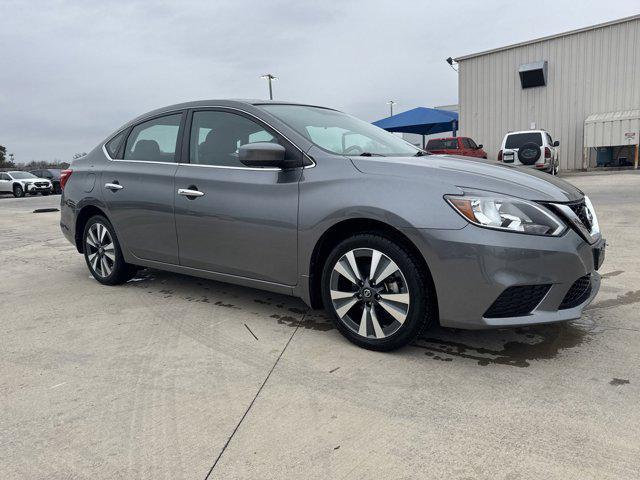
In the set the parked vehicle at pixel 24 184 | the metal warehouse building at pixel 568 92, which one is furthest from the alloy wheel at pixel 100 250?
the parked vehicle at pixel 24 184

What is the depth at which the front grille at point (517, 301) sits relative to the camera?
2.53 meters

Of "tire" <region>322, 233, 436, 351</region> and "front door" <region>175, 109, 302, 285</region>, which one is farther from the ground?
"front door" <region>175, 109, 302, 285</region>

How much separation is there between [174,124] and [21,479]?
109 inches

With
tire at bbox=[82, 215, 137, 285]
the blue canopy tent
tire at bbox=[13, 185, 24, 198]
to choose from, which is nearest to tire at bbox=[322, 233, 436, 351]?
tire at bbox=[82, 215, 137, 285]

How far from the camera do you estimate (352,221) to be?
2926mm

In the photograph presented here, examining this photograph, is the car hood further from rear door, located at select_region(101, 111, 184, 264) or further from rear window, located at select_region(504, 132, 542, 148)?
rear window, located at select_region(504, 132, 542, 148)

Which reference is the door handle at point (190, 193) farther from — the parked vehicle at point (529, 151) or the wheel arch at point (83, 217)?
the parked vehicle at point (529, 151)

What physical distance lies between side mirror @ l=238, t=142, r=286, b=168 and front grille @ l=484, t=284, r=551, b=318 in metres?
1.47

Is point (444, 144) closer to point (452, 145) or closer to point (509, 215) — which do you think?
point (452, 145)

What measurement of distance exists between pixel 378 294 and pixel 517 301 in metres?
0.72

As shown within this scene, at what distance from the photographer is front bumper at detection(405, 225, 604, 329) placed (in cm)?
249

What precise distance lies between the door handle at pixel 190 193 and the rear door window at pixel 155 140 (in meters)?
0.34

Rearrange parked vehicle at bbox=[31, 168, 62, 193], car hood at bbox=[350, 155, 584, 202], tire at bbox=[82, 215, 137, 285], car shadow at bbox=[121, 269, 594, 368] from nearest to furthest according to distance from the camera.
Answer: car hood at bbox=[350, 155, 584, 202] → car shadow at bbox=[121, 269, 594, 368] → tire at bbox=[82, 215, 137, 285] → parked vehicle at bbox=[31, 168, 62, 193]

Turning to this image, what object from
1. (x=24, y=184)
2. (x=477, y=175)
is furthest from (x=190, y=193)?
(x=24, y=184)
